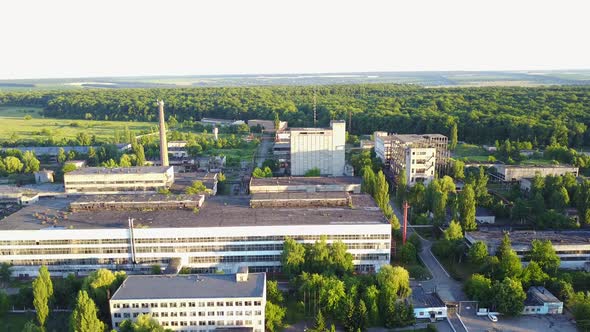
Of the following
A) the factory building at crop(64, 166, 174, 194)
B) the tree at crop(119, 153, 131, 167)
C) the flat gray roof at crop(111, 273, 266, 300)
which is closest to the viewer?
the flat gray roof at crop(111, 273, 266, 300)

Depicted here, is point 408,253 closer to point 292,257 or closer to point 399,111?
point 292,257

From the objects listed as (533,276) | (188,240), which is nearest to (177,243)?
(188,240)

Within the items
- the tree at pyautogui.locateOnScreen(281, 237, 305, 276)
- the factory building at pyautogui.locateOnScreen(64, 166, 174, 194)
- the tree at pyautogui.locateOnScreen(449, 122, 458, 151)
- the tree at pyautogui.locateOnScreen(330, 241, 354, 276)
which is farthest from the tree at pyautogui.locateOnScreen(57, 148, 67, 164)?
the tree at pyautogui.locateOnScreen(449, 122, 458, 151)

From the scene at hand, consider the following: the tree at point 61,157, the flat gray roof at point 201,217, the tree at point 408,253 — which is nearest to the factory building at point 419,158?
the flat gray roof at point 201,217

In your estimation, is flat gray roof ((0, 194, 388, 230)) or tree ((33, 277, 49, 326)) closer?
tree ((33, 277, 49, 326))

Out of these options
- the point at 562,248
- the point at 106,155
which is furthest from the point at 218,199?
the point at 106,155

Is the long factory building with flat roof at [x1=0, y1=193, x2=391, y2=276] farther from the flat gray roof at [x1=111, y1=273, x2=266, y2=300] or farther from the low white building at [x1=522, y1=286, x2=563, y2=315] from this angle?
the low white building at [x1=522, y1=286, x2=563, y2=315]

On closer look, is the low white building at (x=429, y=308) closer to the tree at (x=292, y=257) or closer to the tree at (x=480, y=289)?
the tree at (x=480, y=289)
